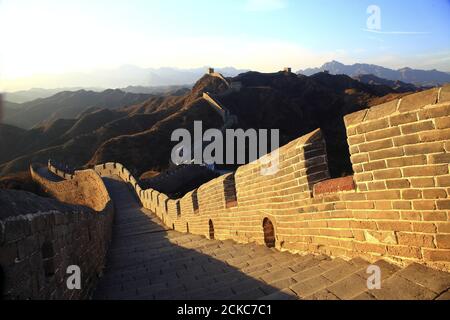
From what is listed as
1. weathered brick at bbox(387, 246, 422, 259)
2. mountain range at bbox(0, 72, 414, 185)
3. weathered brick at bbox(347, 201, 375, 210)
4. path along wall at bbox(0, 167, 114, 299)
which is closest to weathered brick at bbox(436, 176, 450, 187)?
weathered brick at bbox(387, 246, 422, 259)

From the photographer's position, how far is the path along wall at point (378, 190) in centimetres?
297

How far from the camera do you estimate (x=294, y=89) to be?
80062 millimetres

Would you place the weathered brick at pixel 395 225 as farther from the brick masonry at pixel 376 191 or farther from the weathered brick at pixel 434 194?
the weathered brick at pixel 434 194

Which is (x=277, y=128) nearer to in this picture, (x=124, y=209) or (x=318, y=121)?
(x=318, y=121)

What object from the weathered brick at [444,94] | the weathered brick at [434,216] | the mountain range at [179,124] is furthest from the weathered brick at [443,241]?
the mountain range at [179,124]

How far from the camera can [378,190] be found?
11.5ft

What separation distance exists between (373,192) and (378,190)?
3.0 inches

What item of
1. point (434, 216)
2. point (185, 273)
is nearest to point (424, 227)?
point (434, 216)

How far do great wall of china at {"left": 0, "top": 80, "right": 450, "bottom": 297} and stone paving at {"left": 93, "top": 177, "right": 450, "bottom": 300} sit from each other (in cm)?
17

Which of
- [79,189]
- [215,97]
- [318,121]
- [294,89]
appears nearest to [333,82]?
[294,89]

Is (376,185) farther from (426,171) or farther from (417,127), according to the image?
(417,127)

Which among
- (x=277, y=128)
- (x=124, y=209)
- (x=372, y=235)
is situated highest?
(x=277, y=128)

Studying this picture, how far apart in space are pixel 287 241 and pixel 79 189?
3146 centimetres

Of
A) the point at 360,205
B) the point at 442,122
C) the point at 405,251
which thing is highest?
the point at 442,122
